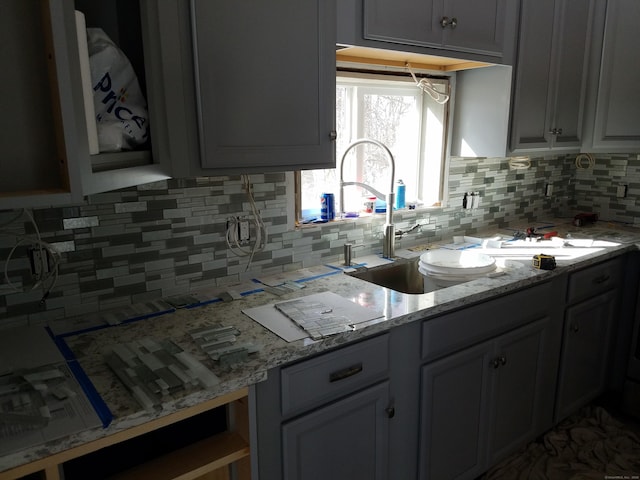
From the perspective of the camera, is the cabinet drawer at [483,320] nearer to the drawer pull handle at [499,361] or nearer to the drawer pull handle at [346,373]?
the drawer pull handle at [499,361]

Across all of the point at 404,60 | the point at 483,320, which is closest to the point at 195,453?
the point at 483,320

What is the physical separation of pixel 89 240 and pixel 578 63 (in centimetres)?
257

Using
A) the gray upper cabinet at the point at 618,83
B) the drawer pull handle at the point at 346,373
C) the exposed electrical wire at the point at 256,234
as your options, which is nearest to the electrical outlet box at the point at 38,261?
the exposed electrical wire at the point at 256,234

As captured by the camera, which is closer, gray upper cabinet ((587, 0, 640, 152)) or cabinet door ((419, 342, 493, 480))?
cabinet door ((419, 342, 493, 480))

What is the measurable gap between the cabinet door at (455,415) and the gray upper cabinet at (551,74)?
119cm

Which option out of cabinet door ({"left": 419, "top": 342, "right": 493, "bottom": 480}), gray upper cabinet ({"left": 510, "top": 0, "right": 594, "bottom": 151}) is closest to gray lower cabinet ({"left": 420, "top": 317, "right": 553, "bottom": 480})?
cabinet door ({"left": 419, "top": 342, "right": 493, "bottom": 480})

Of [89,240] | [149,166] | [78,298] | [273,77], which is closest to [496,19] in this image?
[273,77]

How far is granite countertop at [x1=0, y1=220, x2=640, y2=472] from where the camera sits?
3.42 ft

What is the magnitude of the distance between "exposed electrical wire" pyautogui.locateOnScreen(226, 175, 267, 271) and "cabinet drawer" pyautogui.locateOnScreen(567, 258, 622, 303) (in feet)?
4.67

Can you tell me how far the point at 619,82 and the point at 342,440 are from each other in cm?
248

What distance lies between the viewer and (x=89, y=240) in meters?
1.56

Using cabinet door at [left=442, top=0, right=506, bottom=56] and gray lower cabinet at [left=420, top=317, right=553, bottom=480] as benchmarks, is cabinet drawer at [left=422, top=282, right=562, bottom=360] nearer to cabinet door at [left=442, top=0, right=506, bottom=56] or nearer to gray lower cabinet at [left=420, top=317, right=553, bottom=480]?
gray lower cabinet at [left=420, top=317, right=553, bottom=480]

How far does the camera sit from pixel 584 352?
2463mm

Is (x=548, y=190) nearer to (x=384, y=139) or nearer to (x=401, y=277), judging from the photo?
(x=384, y=139)
